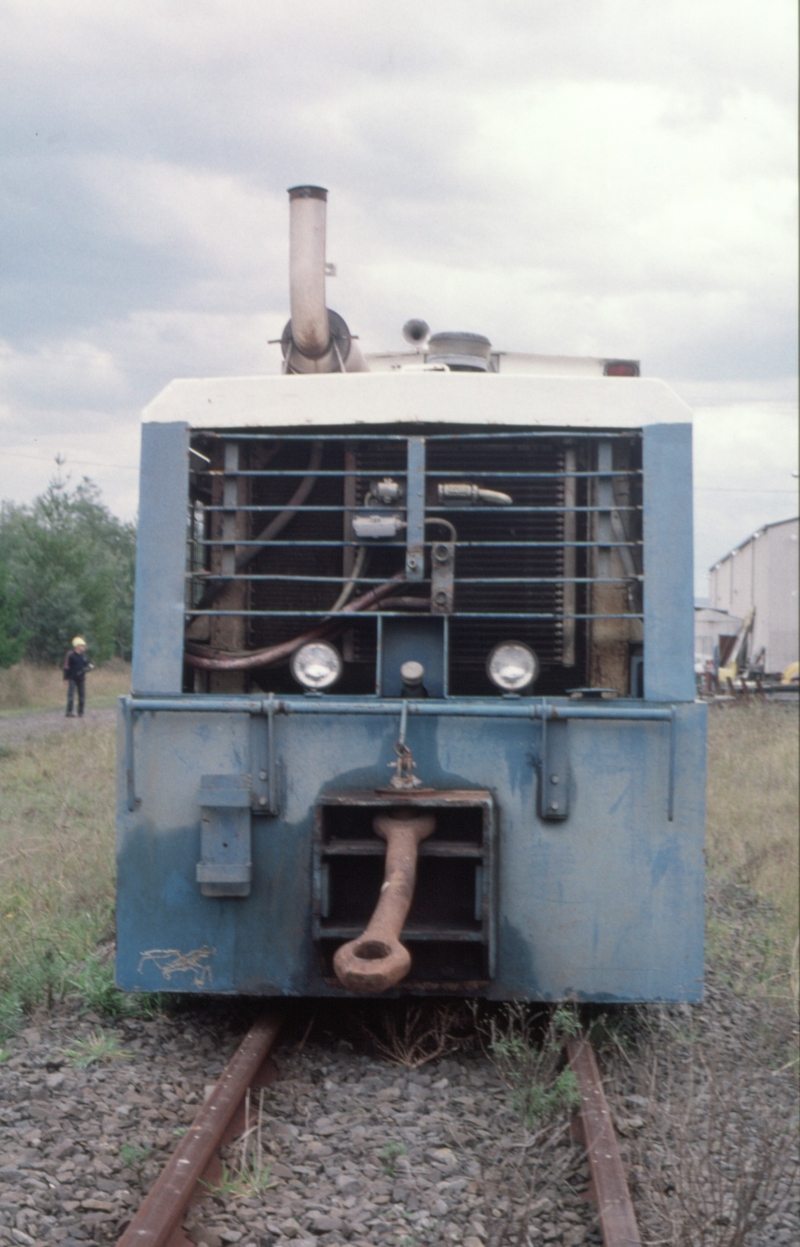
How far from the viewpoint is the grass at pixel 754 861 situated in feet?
21.2

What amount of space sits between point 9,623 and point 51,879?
2.99 metres

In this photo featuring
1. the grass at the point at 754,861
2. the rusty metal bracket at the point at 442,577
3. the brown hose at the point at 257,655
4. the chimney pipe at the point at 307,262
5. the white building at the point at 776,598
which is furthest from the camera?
the white building at the point at 776,598

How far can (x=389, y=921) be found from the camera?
3.96 meters

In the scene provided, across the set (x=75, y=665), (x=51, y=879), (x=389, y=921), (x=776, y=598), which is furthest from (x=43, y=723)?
(x=776, y=598)

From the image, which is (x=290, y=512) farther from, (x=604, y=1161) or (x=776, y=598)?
(x=776, y=598)

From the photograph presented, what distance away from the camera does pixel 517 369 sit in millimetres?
6965

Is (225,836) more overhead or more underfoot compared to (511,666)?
more underfoot

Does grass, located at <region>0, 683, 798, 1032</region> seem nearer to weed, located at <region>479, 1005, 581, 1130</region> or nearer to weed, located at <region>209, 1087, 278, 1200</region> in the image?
weed, located at <region>479, 1005, 581, 1130</region>

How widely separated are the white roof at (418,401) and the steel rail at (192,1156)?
247 centimetres

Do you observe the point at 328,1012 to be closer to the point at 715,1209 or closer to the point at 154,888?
the point at 154,888

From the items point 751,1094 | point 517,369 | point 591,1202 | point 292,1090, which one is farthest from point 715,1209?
point 517,369

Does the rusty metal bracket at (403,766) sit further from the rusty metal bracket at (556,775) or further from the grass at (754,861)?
the grass at (754,861)

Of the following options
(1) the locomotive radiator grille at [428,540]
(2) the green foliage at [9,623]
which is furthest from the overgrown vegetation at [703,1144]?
(2) the green foliage at [9,623]

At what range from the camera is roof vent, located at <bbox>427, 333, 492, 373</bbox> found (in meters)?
6.05
